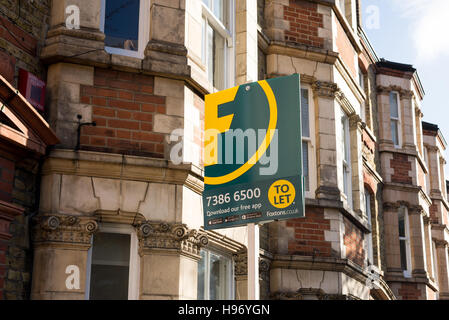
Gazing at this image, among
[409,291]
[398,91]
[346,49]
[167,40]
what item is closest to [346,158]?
[346,49]

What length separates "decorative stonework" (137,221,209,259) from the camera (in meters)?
7.36

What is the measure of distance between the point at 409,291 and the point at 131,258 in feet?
42.2

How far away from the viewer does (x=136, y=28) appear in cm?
828

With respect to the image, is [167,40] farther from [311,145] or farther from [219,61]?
[311,145]

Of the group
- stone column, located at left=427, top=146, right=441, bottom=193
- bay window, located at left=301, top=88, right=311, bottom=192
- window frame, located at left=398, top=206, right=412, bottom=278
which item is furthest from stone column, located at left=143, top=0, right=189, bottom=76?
stone column, located at left=427, top=146, right=441, bottom=193

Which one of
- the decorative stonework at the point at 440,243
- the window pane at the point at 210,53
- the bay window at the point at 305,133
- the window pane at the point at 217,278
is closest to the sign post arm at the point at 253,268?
the window pane at the point at 217,278

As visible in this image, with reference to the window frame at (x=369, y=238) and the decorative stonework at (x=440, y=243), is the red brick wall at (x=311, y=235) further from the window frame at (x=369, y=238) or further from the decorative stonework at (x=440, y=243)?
the decorative stonework at (x=440, y=243)

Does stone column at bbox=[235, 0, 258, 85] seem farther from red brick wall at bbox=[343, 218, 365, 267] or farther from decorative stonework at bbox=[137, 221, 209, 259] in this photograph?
red brick wall at bbox=[343, 218, 365, 267]

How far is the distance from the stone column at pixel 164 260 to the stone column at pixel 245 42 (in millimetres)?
3105

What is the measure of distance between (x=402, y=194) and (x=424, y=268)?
83.5 inches

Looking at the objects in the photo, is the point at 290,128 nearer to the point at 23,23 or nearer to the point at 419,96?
the point at 23,23

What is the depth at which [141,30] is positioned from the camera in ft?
27.2
